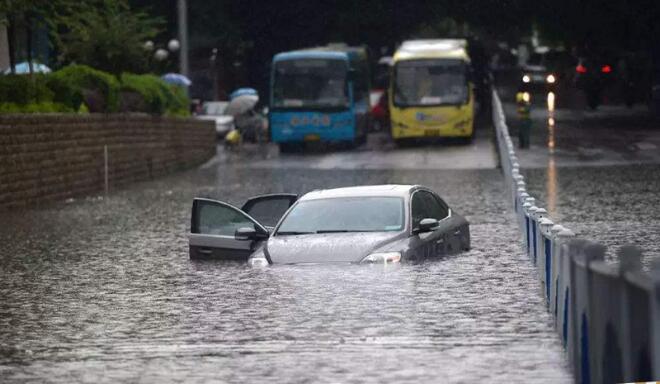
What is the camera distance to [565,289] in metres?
11.6

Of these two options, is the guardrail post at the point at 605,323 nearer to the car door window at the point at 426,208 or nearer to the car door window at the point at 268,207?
the car door window at the point at 426,208

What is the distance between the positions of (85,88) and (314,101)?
14.1 m

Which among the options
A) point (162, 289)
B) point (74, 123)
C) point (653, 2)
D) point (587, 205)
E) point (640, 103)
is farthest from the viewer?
point (640, 103)

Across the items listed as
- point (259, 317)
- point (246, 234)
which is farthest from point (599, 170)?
point (259, 317)

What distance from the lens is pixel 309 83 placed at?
175 ft

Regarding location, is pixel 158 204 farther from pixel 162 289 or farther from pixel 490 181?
pixel 162 289

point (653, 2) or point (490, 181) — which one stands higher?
point (653, 2)

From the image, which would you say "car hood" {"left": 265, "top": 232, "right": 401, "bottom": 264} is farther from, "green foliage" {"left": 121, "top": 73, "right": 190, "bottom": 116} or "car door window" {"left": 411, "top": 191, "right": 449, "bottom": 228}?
"green foliage" {"left": 121, "top": 73, "right": 190, "bottom": 116}

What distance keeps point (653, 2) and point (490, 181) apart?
23.2 meters

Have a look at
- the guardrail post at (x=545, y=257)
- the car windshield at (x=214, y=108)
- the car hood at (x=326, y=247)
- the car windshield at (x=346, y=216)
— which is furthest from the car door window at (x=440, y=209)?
the car windshield at (x=214, y=108)

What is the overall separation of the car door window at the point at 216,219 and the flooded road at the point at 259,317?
0.46m

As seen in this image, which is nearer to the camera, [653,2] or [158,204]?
[158,204]

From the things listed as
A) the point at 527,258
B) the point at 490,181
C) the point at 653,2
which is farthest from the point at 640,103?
the point at 527,258

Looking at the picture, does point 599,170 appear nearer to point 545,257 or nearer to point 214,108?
point 545,257
